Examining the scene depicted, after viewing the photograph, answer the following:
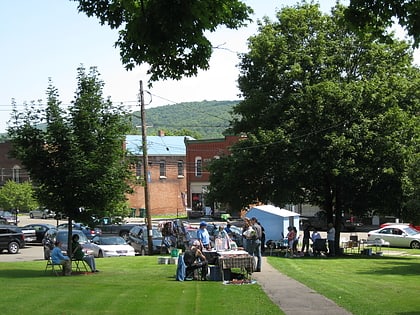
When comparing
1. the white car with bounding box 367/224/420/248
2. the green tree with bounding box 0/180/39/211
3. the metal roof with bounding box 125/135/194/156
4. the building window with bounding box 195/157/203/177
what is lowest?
the white car with bounding box 367/224/420/248

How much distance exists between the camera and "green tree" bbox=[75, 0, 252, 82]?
8.34m

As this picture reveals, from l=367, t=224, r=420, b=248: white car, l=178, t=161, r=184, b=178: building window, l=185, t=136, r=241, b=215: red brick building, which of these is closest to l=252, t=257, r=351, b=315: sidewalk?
l=367, t=224, r=420, b=248: white car

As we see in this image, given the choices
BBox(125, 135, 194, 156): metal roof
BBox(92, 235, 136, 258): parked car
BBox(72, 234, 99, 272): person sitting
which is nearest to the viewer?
BBox(72, 234, 99, 272): person sitting

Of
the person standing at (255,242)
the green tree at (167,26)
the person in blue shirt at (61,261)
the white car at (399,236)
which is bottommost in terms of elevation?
the white car at (399,236)

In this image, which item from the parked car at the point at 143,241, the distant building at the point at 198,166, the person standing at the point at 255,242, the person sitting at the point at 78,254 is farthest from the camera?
the distant building at the point at 198,166

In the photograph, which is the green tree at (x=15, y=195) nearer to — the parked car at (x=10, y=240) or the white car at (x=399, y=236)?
the parked car at (x=10, y=240)

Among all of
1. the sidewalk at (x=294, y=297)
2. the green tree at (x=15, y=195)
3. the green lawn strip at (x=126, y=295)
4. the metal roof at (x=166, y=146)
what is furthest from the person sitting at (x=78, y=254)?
the metal roof at (x=166, y=146)

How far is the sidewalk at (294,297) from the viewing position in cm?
1287

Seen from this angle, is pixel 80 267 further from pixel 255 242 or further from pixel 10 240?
pixel 10 240

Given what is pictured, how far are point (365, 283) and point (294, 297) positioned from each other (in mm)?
4531

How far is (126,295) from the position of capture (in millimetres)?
15586

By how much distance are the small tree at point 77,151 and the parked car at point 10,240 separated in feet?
53.4

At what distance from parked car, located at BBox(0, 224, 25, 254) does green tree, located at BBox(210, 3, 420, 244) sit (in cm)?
1207

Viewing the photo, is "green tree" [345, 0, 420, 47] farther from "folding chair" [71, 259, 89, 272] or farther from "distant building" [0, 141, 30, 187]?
"distant building" [0, 141, 30, 187]
